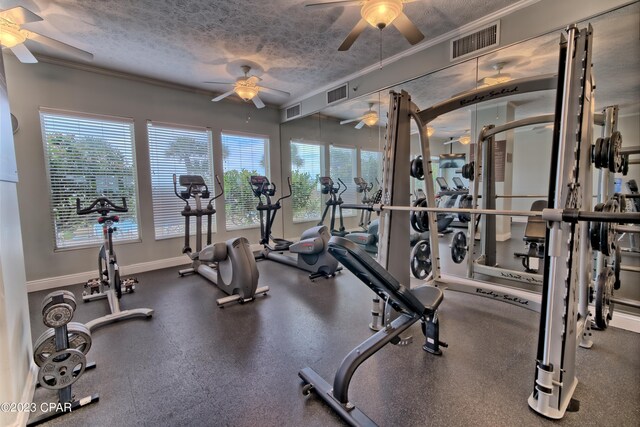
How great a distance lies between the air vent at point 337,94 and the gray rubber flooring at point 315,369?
348 cm

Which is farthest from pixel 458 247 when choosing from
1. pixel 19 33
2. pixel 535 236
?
pixel 19 33

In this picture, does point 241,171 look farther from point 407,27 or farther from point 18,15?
point 407,27

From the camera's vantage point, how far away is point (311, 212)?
633cm

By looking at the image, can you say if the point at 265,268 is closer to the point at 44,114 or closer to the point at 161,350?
the point at 161,350

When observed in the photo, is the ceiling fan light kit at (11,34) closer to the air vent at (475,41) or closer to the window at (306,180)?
the window at (306,180)

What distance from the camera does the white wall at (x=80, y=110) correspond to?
373 cm

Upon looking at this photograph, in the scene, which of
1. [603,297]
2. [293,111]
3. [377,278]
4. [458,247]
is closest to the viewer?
[377,278]

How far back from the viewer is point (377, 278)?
4.95 feet

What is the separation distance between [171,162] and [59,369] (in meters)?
3.87

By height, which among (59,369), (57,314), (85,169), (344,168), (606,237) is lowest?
(59,369)

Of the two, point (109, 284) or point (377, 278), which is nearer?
point (377, 278)

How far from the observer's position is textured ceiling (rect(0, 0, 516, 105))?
282 centimetres

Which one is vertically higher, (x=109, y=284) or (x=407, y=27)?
(x=407, y=27)

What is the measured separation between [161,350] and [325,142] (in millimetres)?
4715
